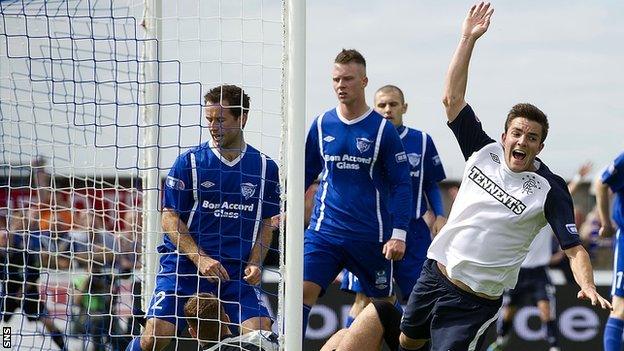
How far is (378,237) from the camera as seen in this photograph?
344 inches

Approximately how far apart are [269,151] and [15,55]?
2.05 meters

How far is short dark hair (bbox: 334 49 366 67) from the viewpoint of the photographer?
8.59 meters

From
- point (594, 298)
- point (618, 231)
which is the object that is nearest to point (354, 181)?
point (618, 231)

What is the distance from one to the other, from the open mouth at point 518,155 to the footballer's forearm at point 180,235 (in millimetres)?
2093

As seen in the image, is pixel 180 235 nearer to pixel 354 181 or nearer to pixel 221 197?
pixel 221 197

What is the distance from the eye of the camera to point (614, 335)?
31.0 ft

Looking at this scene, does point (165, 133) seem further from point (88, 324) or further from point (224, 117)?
point (88, 324)

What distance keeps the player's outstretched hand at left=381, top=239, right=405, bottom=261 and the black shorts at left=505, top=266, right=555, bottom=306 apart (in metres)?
4.87

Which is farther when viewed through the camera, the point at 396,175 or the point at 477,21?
the point at 396,175

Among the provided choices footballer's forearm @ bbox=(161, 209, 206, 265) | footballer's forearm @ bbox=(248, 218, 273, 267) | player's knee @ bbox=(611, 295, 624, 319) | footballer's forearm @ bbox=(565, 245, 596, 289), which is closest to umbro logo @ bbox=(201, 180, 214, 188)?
footballer's forearm @ bbox=(161, 209, 206, 265)

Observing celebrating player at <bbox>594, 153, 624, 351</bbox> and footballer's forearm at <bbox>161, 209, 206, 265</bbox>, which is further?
celebrating player at <bbox>594, 153, 624, 351</bbox>

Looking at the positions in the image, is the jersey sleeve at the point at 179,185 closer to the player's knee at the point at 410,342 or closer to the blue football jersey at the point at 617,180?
the player's knee at the point at 410,342

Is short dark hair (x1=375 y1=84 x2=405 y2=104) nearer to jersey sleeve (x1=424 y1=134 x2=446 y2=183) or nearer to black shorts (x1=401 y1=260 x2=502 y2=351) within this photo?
jersey sleeve (x1=424 y1=134 x2=446 y2=183)

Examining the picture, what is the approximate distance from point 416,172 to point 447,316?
3482mm
